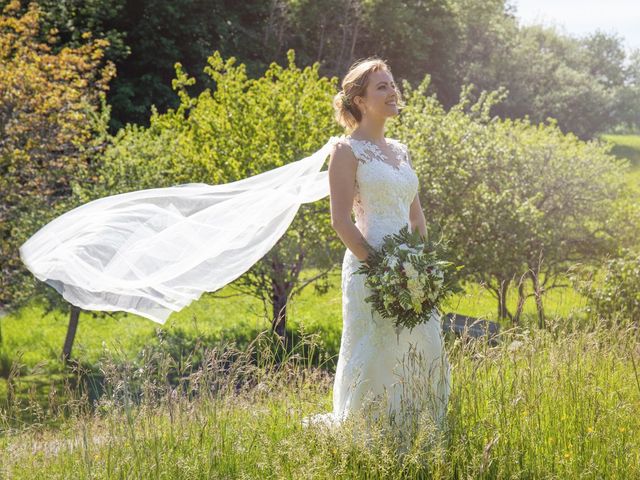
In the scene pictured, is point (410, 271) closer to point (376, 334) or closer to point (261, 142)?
point (376, 334)

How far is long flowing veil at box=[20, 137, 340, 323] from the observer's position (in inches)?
211

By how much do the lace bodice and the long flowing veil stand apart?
0.30 metres

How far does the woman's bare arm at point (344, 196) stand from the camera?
→ 16.5ft

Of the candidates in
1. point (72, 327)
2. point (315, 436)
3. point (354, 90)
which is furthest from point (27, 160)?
point (315, 436)

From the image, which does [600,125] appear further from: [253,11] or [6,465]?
[6,465]

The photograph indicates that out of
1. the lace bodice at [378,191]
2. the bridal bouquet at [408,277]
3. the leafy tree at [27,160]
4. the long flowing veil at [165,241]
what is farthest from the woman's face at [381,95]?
the leafy tree at [27,160]

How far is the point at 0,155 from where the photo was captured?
11531 millimetres

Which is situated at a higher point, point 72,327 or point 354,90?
point 354,90

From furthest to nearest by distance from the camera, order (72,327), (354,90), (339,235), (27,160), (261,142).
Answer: (72,327) → (261,142) → (27,160) → (354,90) → (339,235)

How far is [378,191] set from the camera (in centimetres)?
523

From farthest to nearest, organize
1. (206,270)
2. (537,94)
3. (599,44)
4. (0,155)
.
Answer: (599,44) < (537,94) < (0,155) < (206,270)

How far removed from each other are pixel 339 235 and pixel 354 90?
2.87ft

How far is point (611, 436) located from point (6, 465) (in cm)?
333

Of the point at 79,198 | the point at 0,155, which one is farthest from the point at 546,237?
the point at 0,155
